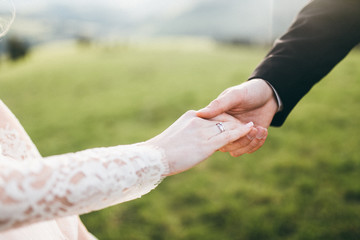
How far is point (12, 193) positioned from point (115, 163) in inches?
18.1

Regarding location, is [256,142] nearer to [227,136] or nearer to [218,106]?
[218,106]

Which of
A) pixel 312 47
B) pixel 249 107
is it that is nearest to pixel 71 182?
pixel 249 107

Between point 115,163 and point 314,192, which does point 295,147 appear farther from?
point 115,163

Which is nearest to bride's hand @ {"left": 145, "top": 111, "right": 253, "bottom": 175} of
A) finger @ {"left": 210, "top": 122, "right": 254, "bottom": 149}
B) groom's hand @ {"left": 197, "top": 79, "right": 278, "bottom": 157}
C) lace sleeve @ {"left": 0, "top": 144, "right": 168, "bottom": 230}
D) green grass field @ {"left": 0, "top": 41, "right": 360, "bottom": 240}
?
finger @ {"left": 210, "top": 122, "right": 254, "bottom": 149}

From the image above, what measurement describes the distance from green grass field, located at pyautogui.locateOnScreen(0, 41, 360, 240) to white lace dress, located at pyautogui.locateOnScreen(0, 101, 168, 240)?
260 centimetres

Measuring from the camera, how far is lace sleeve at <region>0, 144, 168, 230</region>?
46.4 inches

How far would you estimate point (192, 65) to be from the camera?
1534 centimetres

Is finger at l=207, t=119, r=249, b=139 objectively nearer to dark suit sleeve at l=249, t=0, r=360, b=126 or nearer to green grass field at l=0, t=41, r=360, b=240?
dark suit sleeve at l=249, t=0, r=360, b=126

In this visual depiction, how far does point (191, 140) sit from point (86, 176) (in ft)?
2.15

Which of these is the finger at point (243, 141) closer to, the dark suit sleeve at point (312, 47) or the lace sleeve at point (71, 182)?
the dark suit sleeve at point (312, 47)

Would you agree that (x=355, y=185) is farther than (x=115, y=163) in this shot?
Yes

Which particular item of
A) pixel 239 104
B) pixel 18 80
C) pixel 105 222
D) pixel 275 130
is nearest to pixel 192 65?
pixel 275 130

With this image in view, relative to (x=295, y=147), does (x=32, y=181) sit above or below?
above

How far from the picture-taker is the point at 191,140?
166 centimetres
